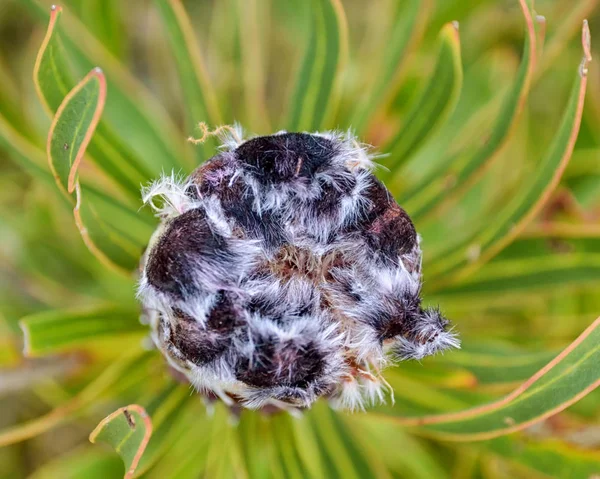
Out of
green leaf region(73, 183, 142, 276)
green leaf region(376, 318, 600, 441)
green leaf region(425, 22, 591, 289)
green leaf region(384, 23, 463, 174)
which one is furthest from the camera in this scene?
green leaf region(384, 23, 463, 174)

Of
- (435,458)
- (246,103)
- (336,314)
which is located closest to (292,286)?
(336,314)

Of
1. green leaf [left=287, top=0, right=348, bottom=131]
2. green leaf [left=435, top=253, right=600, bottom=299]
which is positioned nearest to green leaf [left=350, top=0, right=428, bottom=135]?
green leaf [left=287, top=0, right=348, bottom=131]

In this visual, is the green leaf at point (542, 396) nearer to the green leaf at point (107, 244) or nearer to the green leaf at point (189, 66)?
the green leaf at point (107, 244)

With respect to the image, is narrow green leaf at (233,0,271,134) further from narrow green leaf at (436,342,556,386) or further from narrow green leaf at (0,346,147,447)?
narrow green leaf at (436,342,556,386)

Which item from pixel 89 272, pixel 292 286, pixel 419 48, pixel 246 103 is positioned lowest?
pixel 89 272

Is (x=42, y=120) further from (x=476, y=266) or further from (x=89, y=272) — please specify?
(x=476, y=266)

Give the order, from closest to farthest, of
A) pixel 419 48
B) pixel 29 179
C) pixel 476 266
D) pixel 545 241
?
pixel 476 266, pixel 545 241, pixel 419 48, pixel 29 179

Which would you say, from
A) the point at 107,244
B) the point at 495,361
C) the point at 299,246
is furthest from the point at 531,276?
the point at 107,244
